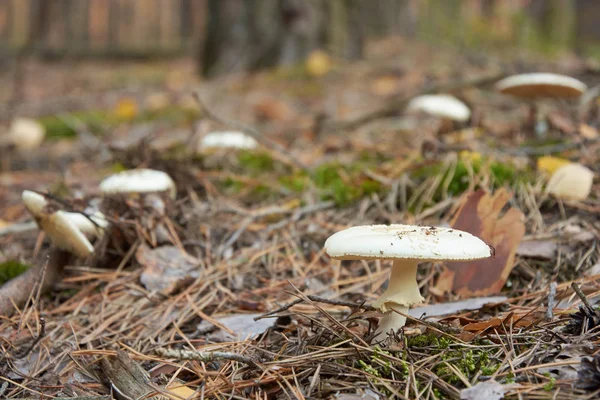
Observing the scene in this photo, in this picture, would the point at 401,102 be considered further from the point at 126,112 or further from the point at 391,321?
the point at 126,112

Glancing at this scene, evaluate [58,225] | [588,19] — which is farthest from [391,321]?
[588,19]

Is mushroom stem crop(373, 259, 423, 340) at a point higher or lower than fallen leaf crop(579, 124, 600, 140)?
lower

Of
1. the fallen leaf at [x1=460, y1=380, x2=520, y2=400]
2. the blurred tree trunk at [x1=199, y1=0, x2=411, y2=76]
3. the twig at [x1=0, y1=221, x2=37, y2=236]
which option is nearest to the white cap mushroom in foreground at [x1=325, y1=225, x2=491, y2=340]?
the fallen leaf at [x1=460, y1=380, x2=520, y2=400]

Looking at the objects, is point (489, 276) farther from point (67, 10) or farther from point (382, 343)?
point (67, 10)

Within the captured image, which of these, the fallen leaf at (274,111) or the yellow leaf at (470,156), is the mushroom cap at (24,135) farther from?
the yellow leaf at (470,156)

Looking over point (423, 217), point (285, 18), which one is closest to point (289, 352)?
point (423, 217)

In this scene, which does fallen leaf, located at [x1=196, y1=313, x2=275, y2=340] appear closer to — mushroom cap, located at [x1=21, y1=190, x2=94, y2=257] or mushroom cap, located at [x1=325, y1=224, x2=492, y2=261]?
mushroom cap, located at [x1=325, y1=224, x2=492, y2=261]

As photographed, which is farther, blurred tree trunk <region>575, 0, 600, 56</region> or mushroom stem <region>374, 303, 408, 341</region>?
blurred tree trunk <region>575, 0, 600, 56</region>

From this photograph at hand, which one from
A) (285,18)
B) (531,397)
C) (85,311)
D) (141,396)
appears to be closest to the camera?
(531,397)
